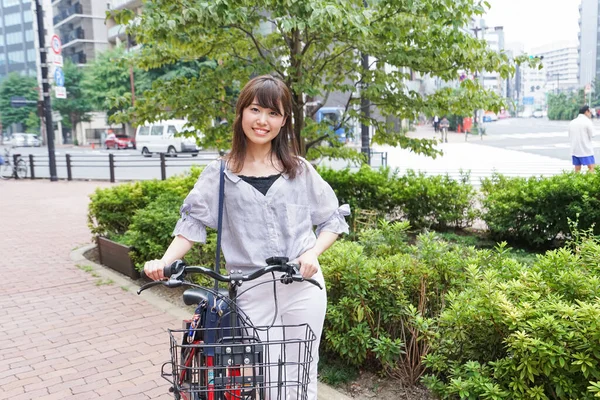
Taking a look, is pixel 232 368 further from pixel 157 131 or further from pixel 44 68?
pixel 157 131

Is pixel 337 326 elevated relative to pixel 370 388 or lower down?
elevated

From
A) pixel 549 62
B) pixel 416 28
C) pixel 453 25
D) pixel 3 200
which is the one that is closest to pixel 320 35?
pixel 416 28

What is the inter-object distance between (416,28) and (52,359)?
4626mm

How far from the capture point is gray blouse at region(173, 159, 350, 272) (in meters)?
2.19

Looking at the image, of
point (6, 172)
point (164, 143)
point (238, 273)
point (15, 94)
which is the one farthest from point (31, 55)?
point (238, 273)

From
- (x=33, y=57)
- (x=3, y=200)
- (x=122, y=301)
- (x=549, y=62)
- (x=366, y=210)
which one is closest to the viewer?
(x=122, y=301)

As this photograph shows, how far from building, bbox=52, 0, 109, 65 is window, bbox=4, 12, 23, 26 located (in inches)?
1701

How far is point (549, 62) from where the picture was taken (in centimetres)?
19388

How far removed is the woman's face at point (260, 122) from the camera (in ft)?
7.11

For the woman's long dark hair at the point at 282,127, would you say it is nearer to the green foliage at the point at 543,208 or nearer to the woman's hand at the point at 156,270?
the woman's hand at the point at 156,270

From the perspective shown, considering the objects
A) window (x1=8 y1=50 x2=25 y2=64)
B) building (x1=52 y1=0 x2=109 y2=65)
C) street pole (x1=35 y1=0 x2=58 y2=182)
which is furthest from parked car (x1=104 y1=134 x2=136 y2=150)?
window (x1=8 y1=50 x2=25 y2=64)

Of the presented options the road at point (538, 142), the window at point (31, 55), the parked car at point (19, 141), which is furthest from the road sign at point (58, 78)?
the window at point (31, 55)

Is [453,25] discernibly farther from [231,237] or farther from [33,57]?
[33,57]

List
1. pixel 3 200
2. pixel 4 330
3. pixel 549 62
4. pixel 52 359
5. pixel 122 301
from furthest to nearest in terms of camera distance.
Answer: pixel 549 62 < pixel 3 200 < pixel 122 301 < pixel 4 330 < pixel 52 359
